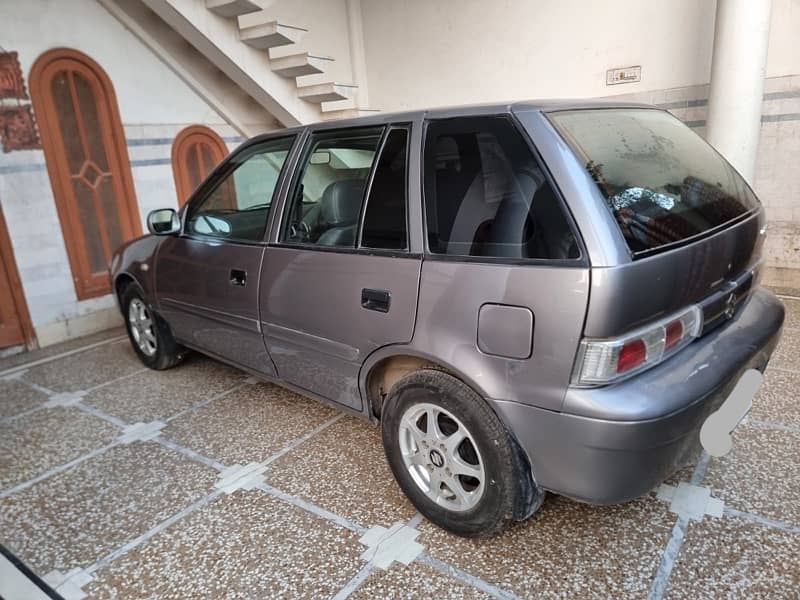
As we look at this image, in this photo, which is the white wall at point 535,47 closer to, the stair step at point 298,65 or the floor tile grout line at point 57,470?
the stair step at point 298,65

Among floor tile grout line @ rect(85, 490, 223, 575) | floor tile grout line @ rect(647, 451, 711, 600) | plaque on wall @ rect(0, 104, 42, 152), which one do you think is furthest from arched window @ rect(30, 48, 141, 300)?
floor tile grout line @ rect(647, 451, 711, 600)

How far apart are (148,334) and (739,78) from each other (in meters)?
5.02

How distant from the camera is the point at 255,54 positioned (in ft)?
19.5

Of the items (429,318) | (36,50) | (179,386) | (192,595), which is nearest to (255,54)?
(36,50)

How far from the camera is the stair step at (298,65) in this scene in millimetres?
5871

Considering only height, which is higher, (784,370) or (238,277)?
(238,277)

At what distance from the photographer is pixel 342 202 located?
267 centimetres

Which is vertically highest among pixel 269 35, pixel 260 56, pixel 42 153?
pixel 269 35

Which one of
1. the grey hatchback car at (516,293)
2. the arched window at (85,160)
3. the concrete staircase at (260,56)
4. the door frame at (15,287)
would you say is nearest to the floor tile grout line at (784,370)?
the grey hatchback car at (516,293)

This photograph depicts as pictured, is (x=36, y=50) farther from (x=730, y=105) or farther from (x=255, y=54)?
(x=730, y=105)

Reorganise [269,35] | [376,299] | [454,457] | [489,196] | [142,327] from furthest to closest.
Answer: [269,35], [142,327], [376,299], [454,457], [489,196]

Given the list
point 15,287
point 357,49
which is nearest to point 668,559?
point 15,287

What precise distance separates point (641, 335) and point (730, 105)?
12.8 ft

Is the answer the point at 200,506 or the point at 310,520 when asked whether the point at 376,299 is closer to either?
the point at 310,520
